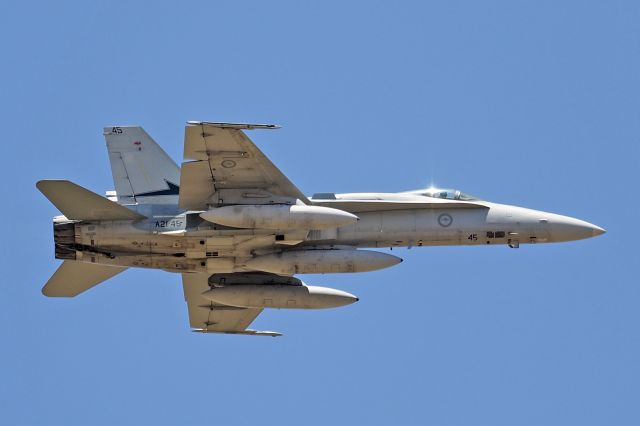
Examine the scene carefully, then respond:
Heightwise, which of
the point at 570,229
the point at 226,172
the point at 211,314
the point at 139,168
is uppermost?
the point at 139,168

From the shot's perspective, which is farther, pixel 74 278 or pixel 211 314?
pixel 211 314

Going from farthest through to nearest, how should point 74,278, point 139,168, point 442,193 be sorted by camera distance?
point 74,278
point 139,168
point 442,193

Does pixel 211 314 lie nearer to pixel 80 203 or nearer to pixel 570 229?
pixel 80 203

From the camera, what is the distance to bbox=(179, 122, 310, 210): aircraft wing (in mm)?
29312

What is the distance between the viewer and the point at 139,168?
33.0 meters

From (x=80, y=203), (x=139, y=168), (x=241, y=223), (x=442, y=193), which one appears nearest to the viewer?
(x=241, y=223)

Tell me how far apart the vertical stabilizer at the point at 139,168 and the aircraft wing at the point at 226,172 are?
5.84 ft

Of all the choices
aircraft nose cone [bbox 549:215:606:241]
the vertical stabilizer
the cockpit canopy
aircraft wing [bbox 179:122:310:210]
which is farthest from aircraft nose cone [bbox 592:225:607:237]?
the vertical stabilizer

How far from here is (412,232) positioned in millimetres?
31469

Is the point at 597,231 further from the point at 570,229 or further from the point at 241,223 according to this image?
the point at 241,223

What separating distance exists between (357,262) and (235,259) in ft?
10.5

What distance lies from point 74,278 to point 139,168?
3.25 m

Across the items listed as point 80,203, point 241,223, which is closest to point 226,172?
Result: point 241,223

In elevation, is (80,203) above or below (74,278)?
above
